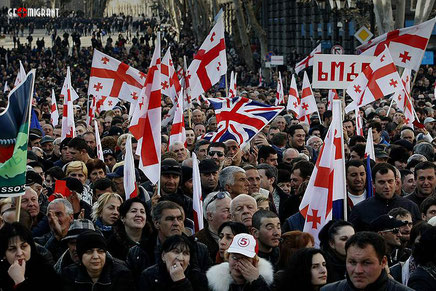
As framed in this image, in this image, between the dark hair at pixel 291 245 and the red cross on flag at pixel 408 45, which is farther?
the red cross on flag at pixel 408 45

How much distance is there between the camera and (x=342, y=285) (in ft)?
19.8

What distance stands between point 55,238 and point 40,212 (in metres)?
0.89

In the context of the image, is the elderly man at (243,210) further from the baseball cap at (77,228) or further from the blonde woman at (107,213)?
the baseball cap at (77,228)

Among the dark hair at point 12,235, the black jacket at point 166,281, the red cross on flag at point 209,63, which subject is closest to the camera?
the dark hair at point 12,235

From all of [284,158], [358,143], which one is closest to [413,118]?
[358,143]

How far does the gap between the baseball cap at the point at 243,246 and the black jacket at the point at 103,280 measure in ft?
2.49

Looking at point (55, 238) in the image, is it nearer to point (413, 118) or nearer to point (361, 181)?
point (361, 181)

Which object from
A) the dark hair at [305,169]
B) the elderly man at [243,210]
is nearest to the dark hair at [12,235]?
the elderly man at [243,210]

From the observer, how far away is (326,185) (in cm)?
845

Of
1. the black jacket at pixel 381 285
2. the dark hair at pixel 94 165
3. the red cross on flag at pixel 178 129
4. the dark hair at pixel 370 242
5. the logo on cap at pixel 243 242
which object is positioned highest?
the red cross on flag at pixel 178 129

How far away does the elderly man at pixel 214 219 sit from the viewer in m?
8.03

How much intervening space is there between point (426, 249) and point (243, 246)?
1040 millimetres

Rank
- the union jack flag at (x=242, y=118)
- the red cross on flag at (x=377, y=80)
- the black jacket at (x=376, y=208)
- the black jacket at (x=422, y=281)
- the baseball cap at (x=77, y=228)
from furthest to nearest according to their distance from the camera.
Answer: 1. the red cross on flag at (x=377, y=80)
2. the union jack flag at (x=242, y=118)
3. the black jacket at (x=376, y=208)
4. the baseball cap at (x=77, y=228)
5. the black jacket at (x=422, y=281)

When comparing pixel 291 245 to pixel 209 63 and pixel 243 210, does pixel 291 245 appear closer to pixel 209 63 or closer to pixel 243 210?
pixel 243 210
